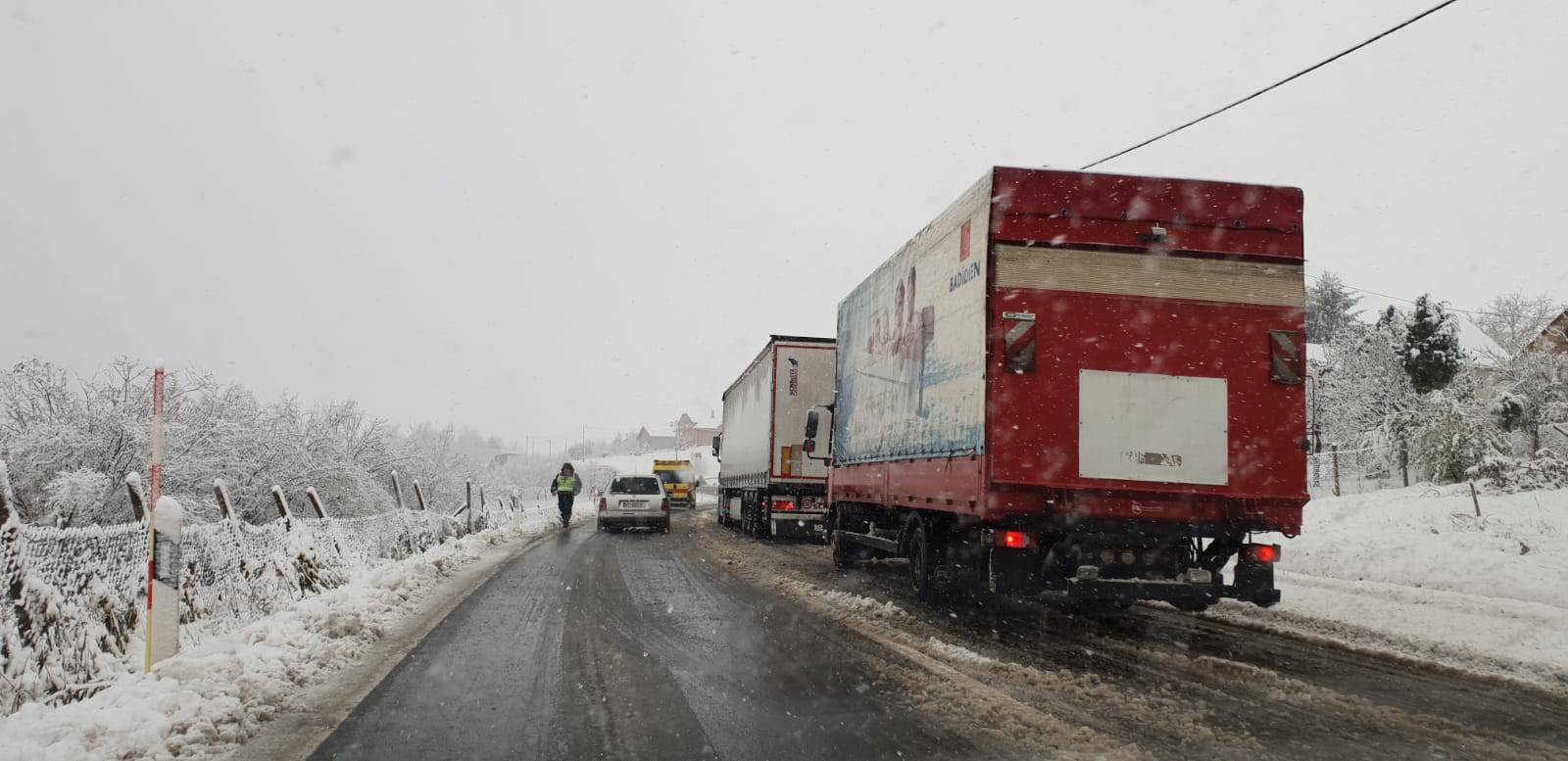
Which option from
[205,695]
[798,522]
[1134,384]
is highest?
[1134,384]

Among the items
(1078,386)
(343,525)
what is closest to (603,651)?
(1078,386)

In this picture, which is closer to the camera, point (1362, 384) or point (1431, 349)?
point (1431, 349)

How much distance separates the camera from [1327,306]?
224 ft

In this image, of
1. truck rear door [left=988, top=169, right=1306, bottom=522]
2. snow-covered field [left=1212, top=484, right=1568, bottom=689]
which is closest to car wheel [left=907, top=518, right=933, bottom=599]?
truck rear door [left=988, top=169, right=1306, bottom=522]

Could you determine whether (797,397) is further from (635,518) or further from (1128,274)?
(1128,274)

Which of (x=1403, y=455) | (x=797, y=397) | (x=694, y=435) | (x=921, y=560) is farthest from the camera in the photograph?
(x=694, y=435)

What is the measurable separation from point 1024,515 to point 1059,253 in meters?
2.18

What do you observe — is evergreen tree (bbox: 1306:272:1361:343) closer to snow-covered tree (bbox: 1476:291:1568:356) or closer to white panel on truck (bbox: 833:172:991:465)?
snow-covered tree (bbox: 1476:291:1568:356)

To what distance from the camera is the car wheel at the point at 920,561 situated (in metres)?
9.99

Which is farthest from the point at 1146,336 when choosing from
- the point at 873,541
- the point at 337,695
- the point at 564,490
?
the point at 564,490

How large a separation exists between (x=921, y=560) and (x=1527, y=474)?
601 inches

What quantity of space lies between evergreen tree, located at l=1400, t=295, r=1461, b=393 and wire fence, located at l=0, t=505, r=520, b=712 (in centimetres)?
3262

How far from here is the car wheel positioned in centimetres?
999

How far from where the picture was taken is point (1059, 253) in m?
7.90
